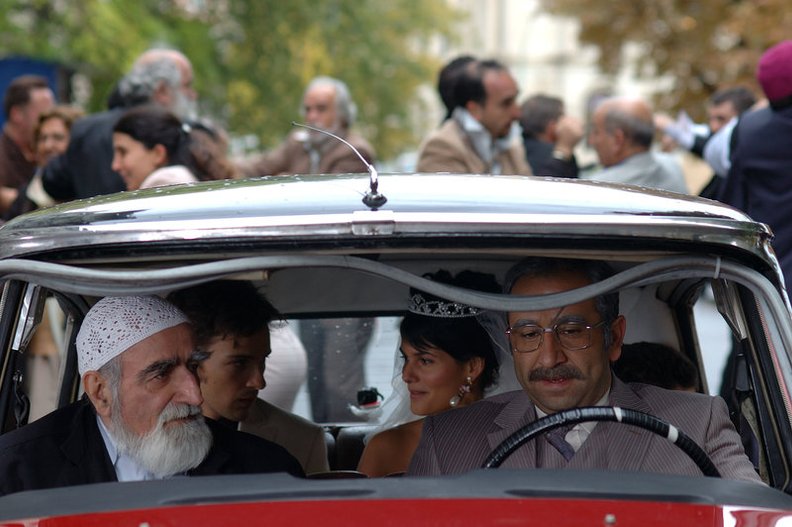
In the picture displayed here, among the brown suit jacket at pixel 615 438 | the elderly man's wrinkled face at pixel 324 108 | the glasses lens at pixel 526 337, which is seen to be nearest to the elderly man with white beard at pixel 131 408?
the brown suit jacket at pixel 615 438

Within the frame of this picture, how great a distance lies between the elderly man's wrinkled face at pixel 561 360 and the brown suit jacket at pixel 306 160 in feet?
18.7

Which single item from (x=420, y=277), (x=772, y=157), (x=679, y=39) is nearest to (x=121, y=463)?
(x=420, y=277)

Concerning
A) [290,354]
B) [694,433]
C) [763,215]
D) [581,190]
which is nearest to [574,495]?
[581,190]

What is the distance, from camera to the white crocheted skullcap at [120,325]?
374cm

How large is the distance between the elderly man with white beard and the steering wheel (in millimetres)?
850

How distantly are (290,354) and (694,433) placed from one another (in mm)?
1602

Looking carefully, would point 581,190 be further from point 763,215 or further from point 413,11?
point 413,11

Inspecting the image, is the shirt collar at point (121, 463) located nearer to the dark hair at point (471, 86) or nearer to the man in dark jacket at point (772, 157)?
the man in dark jacket at point (772, 157)

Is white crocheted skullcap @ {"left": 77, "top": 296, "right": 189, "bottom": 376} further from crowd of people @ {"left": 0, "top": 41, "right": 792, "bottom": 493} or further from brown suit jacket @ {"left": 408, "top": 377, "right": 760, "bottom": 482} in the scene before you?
brown suit jacket @ {"left": 408, "top": 377, "right": 760, "bottom": 482}

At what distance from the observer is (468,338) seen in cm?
476

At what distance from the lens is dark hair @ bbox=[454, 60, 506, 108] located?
8750mm

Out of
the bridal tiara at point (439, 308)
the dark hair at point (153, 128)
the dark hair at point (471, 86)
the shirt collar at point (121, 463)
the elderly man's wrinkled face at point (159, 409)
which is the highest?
the dark hair at point (471, 86)

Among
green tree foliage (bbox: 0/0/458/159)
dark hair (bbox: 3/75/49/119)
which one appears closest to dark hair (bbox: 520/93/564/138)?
dark hair (bbox: 3/75/49/119)

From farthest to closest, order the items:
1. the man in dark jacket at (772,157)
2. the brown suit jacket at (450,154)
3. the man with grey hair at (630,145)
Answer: the man with grey hair at (630,145) < the brown suit jacket at (450,154) < the man in dark jacket at (772,157)
